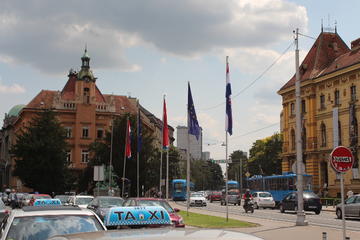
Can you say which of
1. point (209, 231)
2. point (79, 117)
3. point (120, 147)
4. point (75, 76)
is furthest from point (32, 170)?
point (209, 231)

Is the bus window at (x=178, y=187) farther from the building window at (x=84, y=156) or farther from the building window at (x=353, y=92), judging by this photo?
the building window at (x=353, y=92)

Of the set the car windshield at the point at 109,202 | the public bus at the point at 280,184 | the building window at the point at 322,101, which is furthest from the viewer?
the building window at the point at 322,101

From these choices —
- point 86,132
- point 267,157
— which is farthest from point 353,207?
point 267,157

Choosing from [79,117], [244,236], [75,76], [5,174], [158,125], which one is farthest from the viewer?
[158,125]

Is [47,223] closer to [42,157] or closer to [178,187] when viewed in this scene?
[42,157]

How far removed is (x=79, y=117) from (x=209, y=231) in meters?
88.3

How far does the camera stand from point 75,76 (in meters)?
99.8

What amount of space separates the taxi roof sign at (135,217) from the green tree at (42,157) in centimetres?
6557

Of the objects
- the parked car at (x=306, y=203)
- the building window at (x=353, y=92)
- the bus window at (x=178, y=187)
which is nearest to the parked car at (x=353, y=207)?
the parked car at (x=306, y=203)

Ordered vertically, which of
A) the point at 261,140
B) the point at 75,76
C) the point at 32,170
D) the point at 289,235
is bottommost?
the point at 289,235

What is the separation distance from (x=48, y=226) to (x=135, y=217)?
6.71 ft

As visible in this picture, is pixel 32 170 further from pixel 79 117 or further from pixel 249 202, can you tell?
pixel 249 202

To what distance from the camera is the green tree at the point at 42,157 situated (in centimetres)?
7400

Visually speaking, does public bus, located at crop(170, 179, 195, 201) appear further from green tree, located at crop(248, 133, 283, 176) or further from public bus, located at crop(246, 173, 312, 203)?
green tree, located at crop(248, 133, 283, 176)
